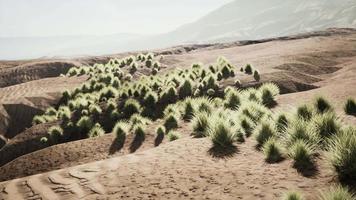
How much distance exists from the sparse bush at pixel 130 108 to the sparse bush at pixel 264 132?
39.1ft

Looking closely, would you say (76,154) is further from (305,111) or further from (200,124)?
(305,111)

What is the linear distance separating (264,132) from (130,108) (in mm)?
12468

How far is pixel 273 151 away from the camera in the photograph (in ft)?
29.4

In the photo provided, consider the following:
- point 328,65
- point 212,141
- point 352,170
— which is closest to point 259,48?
point 328,65

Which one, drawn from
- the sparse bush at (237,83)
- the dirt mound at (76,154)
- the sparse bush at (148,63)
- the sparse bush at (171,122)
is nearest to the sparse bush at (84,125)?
the dirt mound at (76,154)

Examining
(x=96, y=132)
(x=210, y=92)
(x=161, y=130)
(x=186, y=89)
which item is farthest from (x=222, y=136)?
(x=186, y=89)

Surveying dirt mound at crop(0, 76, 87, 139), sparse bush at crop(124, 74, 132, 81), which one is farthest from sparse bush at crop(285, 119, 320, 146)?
sparse bush at crop(124, 74, 132, 81)

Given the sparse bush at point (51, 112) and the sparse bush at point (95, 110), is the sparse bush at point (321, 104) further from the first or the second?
the sparse bush at point (51, 112)

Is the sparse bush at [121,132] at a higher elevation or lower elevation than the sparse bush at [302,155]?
lower

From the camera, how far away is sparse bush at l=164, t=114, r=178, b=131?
53.1 ft

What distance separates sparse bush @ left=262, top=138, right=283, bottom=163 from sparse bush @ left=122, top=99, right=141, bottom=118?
1323 cm

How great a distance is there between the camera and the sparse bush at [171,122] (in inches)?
637

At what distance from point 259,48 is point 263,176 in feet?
121

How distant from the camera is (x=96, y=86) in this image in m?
29.2
